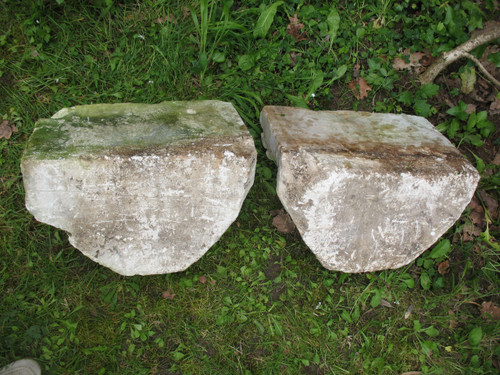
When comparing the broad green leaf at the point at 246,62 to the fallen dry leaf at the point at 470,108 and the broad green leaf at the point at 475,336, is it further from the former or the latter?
the broad green leaf at the point at 475,336

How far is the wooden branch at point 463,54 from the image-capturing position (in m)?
3.14

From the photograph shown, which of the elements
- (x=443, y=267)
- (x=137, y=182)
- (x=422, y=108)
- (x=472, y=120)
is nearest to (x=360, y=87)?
(x=422, y=108)

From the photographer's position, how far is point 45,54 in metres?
2.91

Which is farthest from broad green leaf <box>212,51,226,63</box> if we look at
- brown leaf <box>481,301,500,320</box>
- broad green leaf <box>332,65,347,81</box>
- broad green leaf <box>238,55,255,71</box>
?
brown leaf <box>481,301,500,320</box>

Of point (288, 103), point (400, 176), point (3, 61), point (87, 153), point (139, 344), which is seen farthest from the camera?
point (288, 103)

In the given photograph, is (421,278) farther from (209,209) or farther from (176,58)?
(176,58)

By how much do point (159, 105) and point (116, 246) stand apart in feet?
3.20

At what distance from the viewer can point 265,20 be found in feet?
9.51

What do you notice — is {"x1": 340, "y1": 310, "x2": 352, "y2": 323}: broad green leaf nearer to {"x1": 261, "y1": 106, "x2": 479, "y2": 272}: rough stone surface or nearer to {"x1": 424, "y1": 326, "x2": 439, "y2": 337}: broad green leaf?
{"x1": 261, "y1": 106, "x2": 479, "y2": 272}: rough stone surface

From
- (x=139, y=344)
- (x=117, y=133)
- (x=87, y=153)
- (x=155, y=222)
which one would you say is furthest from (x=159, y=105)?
(x=139, y=344)

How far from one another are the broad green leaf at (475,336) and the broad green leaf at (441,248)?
0.59 m

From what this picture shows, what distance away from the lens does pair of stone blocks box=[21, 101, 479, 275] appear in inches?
89.3

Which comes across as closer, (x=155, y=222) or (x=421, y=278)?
(x=155, y=222)

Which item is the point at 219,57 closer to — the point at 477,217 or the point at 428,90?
the point at 428,90
